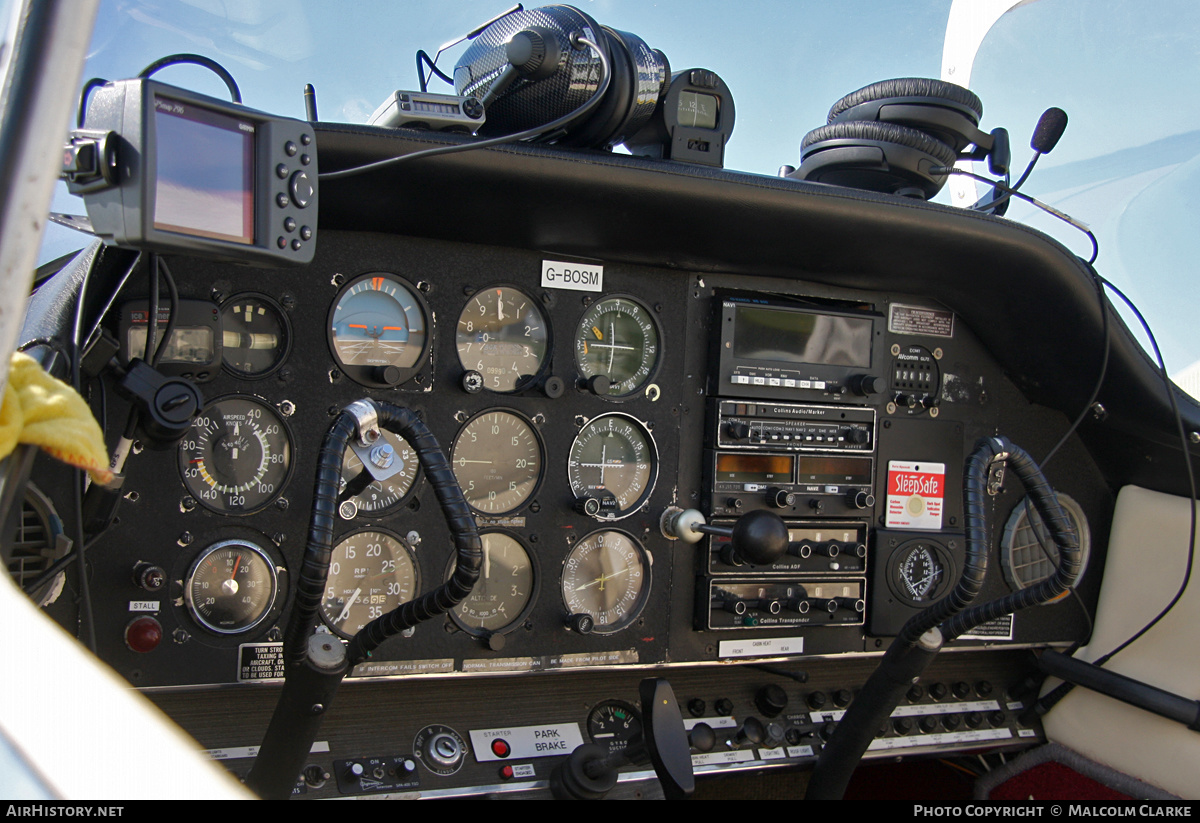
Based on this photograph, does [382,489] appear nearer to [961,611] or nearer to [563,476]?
[563,476]

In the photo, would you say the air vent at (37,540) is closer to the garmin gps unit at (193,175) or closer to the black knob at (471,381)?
the garmin gps unit at (193,175)

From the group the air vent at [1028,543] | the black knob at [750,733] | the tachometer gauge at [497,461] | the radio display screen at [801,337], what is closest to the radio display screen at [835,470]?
the radio display screen at [801,337]

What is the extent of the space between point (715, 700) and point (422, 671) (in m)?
0.88

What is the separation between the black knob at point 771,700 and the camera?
2562 millimetres

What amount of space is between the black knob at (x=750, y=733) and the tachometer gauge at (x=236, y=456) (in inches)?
55.7

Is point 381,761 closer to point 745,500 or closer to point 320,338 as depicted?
point 320,338

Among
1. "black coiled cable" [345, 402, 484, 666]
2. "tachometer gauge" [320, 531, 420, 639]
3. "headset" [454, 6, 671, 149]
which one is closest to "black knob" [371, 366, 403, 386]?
"tachometer gauge" [320, 531, 420, 639]

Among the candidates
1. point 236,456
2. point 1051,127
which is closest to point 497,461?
point 236,456

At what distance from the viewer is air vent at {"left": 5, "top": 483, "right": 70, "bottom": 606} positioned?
162 centimetres

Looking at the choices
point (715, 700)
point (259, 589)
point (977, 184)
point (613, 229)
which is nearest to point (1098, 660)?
point (715, 700)

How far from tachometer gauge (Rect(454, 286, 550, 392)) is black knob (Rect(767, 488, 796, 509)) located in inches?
30.5

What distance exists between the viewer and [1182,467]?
106 inches

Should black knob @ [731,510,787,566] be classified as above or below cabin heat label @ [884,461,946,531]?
below

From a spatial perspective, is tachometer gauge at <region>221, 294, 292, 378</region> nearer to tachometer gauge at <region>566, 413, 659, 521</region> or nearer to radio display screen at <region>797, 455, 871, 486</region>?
tachometer gauge at <region>566, 413, 659, 521</region>
